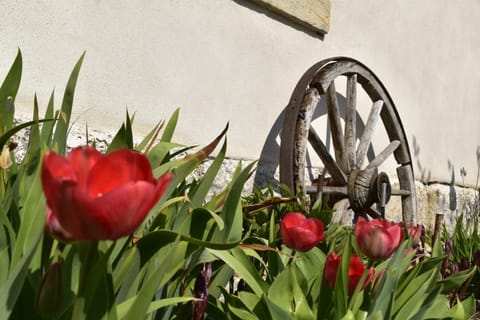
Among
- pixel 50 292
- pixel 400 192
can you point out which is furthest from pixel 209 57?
pixel 50 292

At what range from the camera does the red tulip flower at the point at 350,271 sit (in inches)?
37.6

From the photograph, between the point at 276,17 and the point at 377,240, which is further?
the point at 276,17

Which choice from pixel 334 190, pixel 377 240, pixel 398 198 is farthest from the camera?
pixel 398 198

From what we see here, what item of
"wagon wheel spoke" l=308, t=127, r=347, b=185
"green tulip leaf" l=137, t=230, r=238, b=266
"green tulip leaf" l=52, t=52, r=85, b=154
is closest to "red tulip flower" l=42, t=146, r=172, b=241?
"green tulip leaf" l=137, t=230, r=238, b=266

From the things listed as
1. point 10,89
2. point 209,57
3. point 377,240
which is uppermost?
point 209,57

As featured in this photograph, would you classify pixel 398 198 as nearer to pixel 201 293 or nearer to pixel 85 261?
pixel 201 293

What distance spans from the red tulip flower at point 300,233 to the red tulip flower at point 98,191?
58 cm

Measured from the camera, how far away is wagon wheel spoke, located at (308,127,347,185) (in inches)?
120

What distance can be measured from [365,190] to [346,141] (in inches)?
14.8

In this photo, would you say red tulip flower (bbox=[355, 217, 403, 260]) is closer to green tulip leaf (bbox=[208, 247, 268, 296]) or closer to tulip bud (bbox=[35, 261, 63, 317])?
green tulip leaf (bbox=[208, 247, 268, 296])

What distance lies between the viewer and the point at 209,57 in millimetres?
2625

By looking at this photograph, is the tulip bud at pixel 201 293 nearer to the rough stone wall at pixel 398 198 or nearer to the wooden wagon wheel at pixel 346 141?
the rough stone wall at pixel 398 198

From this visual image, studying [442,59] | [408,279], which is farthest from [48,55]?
[442,59]

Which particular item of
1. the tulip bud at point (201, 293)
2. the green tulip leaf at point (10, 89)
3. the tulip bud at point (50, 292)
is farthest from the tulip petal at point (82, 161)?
the green tulip leaf at point (10, 89)
